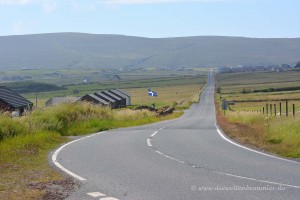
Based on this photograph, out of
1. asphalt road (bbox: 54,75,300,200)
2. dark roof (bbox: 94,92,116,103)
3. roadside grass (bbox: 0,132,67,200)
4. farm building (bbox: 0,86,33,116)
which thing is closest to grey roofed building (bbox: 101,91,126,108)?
dark roof (bbox: 94,92,116,103)

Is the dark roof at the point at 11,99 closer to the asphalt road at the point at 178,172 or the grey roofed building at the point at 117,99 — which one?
the asphalt road at the point at 178,172

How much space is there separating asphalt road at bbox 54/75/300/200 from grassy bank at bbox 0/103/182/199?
2.55ft

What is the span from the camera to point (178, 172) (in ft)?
37.6

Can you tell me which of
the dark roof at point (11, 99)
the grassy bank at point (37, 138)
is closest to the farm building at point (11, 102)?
the dark roof at point (11, 99)

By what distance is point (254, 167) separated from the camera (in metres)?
12.0

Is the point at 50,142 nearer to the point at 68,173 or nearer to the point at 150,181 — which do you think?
the point at 68,173

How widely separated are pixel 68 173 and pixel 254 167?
4376 mm

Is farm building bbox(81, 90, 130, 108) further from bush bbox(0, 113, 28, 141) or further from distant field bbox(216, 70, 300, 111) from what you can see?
bush bbox(0, 113, 28, 141)

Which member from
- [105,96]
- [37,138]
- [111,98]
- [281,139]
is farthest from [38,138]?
[111,98]

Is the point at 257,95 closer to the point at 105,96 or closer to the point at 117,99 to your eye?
the point at 117,99

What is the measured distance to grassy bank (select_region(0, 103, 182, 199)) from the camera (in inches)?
403

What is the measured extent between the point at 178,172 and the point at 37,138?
917 centimetres

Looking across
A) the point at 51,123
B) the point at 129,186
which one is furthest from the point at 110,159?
the point at 51,123

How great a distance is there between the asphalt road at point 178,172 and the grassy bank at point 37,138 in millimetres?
779
